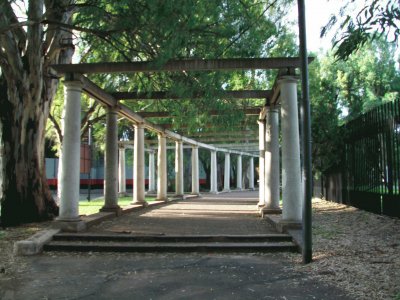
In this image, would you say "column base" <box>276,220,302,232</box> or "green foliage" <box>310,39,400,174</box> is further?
"green foliage" <box>310,39,400,174</box>

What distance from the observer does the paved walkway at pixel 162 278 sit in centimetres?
615

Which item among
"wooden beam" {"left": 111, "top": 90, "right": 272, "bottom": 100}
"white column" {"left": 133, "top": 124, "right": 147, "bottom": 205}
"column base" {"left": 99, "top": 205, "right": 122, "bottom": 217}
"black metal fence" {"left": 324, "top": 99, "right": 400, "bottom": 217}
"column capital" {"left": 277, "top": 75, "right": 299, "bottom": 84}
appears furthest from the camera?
"white column" {"left": 133, "top": 124, "right": 147, "bottom": 205}

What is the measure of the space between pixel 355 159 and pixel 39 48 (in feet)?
34.6

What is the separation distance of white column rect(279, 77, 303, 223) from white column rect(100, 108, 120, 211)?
6.08 meters

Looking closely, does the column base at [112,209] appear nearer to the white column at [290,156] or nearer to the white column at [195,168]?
the white column at [290,156]

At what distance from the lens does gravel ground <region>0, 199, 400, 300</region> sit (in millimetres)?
6300

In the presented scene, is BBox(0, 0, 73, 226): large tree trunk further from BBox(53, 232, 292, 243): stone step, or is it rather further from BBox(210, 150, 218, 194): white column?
BBox(210, 150, 218, 194): white column

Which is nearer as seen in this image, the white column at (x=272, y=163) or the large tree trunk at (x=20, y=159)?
the large tree trunk at (x=20, y=159)

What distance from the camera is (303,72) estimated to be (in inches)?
308

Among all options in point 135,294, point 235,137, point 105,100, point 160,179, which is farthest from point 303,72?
point 235,137

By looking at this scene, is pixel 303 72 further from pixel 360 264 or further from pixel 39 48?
pixel 39 48

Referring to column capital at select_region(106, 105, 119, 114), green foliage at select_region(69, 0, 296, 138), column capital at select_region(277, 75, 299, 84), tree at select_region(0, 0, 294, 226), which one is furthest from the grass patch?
column capital at select_region(277, 75, 299, 84)

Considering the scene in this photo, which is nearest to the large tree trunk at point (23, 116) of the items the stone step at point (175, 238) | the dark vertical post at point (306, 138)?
the stone step at point (175, 238)

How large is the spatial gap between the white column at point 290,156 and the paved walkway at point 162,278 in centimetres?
218
